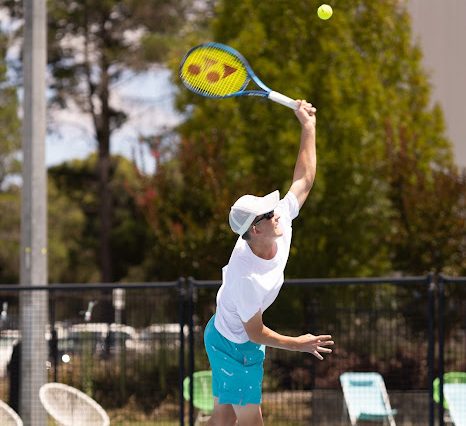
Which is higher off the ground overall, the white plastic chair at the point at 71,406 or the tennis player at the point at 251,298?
the tennis player at the point at 251,298

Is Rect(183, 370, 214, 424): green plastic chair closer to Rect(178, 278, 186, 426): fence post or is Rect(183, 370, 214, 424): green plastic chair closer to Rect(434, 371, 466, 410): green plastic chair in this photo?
Rect(178, 278, 186, 426): fence post

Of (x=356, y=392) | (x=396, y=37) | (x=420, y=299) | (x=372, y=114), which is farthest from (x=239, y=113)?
(x=356, y=392)

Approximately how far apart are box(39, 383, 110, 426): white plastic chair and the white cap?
173 inches

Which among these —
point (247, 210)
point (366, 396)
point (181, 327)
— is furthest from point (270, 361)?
point (247, 210)

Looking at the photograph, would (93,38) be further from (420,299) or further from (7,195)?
(420,299)

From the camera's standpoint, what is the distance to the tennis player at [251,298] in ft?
19.1

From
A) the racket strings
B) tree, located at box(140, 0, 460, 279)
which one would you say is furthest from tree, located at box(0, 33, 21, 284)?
the racket strings

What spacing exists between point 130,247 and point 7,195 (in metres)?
6.51

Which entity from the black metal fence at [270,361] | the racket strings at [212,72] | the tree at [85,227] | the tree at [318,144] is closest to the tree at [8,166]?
the tree at [85,227]

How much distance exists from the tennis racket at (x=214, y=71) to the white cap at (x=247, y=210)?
56.0 inches

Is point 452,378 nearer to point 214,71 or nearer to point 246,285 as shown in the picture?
point 214,71

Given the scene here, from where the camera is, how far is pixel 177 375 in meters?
10.3

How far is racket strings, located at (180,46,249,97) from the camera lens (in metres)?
7.20

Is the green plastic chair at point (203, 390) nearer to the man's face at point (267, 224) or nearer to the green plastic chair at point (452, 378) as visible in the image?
the green plastic chair at point (452, 378)
